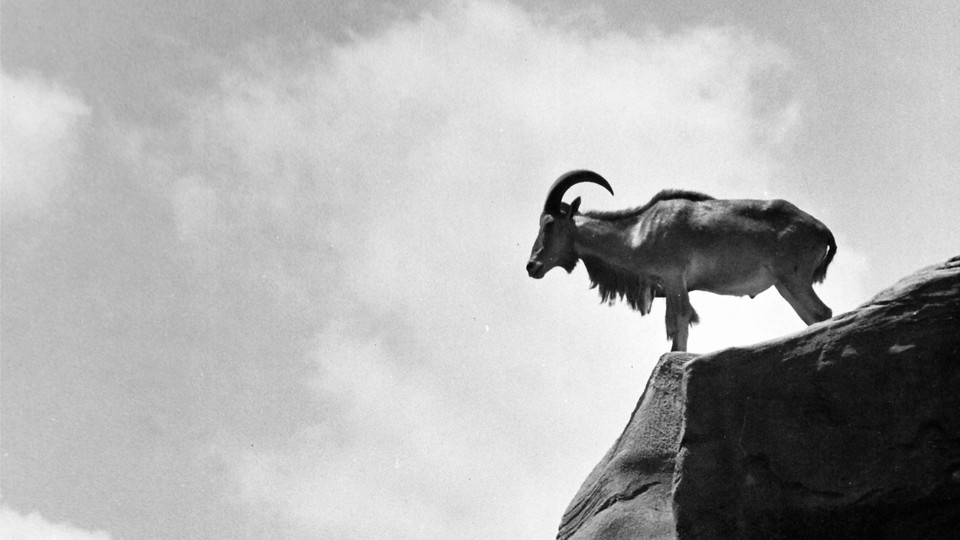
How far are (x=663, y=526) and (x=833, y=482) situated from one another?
194 centimetres

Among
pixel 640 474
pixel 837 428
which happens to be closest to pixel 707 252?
pixel 640 474

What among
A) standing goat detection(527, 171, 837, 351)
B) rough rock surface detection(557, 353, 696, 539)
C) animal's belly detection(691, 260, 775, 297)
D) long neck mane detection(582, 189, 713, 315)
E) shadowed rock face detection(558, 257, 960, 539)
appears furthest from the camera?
long neck mane detection(582, 189, 713, 315)

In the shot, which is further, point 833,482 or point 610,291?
point 610,291

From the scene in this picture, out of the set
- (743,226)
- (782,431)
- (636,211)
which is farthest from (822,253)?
(782,431)

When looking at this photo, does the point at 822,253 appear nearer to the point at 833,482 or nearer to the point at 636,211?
the point at 636,211

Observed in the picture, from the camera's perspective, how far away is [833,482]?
10.2 meters

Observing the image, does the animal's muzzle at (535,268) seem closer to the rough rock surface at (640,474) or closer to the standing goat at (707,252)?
the standing goat at (707,252)

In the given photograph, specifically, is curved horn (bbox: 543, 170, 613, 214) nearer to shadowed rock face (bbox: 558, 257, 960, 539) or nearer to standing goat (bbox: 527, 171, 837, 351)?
standing goat (bbox: 527, 171, 837, 351)

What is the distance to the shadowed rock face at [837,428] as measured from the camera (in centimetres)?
1002

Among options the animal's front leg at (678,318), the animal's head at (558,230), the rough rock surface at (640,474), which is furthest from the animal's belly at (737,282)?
the animal's head at (558,230)

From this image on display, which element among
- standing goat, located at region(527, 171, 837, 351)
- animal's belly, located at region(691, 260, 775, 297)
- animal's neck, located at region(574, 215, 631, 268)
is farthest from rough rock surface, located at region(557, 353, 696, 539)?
animal's neck, located at region(574, 215, 631, 268)

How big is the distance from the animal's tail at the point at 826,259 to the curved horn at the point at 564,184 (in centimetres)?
277

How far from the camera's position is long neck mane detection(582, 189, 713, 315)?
1370cm

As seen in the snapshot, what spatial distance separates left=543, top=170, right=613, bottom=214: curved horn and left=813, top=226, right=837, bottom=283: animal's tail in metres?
2.77
